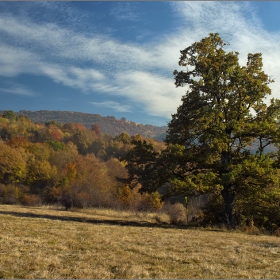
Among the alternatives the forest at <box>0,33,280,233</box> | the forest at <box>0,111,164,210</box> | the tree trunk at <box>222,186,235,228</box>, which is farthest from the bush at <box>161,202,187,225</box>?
the forest at <box>0,111,164,210</box>

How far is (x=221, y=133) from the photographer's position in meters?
19.2

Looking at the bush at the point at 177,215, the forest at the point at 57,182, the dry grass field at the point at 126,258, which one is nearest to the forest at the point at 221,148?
the bush at the point at 177,215

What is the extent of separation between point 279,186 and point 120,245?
1370 cm

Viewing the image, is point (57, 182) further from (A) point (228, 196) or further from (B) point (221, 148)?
(B) point (221, 148)

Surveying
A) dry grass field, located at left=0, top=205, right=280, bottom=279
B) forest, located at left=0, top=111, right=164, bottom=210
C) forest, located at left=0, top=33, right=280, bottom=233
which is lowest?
forest, located at left=0, top=111, right=164, bottom=210

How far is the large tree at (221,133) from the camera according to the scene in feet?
62.1

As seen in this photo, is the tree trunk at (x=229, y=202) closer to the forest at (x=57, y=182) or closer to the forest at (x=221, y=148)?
the forest at (x=221, y=148)

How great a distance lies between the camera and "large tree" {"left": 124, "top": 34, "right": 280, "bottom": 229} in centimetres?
1892

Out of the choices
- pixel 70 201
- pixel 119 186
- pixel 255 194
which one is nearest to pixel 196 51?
pixel 255 194

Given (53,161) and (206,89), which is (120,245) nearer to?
(206,89)

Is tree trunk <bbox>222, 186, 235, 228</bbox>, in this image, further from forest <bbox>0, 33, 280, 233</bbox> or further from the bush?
the bush

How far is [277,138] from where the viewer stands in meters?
19.1

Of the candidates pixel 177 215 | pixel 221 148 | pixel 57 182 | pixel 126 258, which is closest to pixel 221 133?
pixel 221 148

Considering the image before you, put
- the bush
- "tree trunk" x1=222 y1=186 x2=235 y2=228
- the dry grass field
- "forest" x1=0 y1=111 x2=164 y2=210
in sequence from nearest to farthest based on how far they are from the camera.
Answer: the dry grass field
"tree trunk" x1=222 y1=186 x2=235 y2=228
the bush
"forest" x1=0 y1=111 x2=164 y2=210
